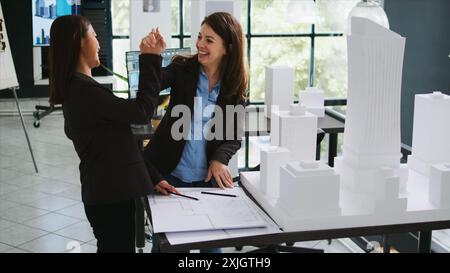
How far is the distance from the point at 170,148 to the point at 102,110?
1.79ft

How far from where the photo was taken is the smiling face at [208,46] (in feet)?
9.29

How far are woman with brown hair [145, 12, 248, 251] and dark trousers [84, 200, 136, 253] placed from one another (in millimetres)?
407

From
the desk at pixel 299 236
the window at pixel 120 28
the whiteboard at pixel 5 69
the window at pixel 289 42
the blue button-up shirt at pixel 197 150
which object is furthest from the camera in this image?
the window at pixel 120 28

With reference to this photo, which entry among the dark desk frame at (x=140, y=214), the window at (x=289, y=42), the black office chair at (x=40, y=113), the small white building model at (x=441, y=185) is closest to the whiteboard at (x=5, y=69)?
the window at (x=289, y=42)

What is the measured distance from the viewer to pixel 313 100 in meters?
5.01

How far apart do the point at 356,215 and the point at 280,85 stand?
2.53 m

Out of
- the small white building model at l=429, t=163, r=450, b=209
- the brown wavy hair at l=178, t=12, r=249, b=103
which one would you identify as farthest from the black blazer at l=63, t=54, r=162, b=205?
the small white building model at l=429, t=163, r=450, b=209

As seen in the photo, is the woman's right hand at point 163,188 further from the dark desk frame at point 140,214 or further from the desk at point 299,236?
the dark desk frame at point 140,214

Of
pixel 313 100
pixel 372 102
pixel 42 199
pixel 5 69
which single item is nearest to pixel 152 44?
pixel 372 102

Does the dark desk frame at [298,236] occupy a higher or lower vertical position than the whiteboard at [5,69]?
lower

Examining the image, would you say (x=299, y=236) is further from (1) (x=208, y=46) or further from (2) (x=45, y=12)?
(2) (x=45, y=12)

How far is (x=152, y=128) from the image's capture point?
179 inches

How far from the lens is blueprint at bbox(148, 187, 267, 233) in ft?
7.64

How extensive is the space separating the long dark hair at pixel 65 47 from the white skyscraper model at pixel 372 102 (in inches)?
40.0
